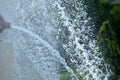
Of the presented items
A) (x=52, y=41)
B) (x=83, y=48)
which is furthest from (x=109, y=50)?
(x=52, y=41)

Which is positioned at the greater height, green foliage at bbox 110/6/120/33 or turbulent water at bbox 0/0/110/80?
turbulent water at bbox 0/0/110/80

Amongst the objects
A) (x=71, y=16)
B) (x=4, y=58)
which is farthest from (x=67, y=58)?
(x=4, y=58)

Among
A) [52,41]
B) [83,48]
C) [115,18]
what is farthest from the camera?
[115,18]

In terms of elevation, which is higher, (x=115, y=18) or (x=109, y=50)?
(x=109, y=50)

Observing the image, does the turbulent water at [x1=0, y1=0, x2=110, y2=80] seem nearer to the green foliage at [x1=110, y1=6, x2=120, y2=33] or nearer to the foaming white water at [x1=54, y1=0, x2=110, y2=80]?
the foaming white water at [x1=54, y1=0, x2=110, y2=80]

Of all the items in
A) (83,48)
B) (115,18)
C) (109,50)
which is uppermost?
(83,48)

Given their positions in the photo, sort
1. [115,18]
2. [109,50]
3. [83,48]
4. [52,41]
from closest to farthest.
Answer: [83,48]
[52,41]
[109,50]
[115,18]

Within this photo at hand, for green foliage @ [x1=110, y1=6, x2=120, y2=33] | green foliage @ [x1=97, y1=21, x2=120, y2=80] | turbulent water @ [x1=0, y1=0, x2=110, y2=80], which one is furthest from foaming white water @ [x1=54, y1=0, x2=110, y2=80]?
green foliage @ [x1=110, y1=6, x2=120, y2=33]

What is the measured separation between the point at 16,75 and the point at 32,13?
3499 mm

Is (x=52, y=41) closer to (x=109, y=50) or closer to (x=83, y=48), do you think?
(x=83, y=48)

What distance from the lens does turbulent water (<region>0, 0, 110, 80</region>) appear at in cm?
680

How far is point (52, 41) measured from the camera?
31.1ft

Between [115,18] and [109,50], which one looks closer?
[109,50]

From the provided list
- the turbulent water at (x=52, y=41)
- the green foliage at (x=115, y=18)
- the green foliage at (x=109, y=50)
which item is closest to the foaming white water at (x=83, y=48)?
the turbulent water at (x=52, y=41)
